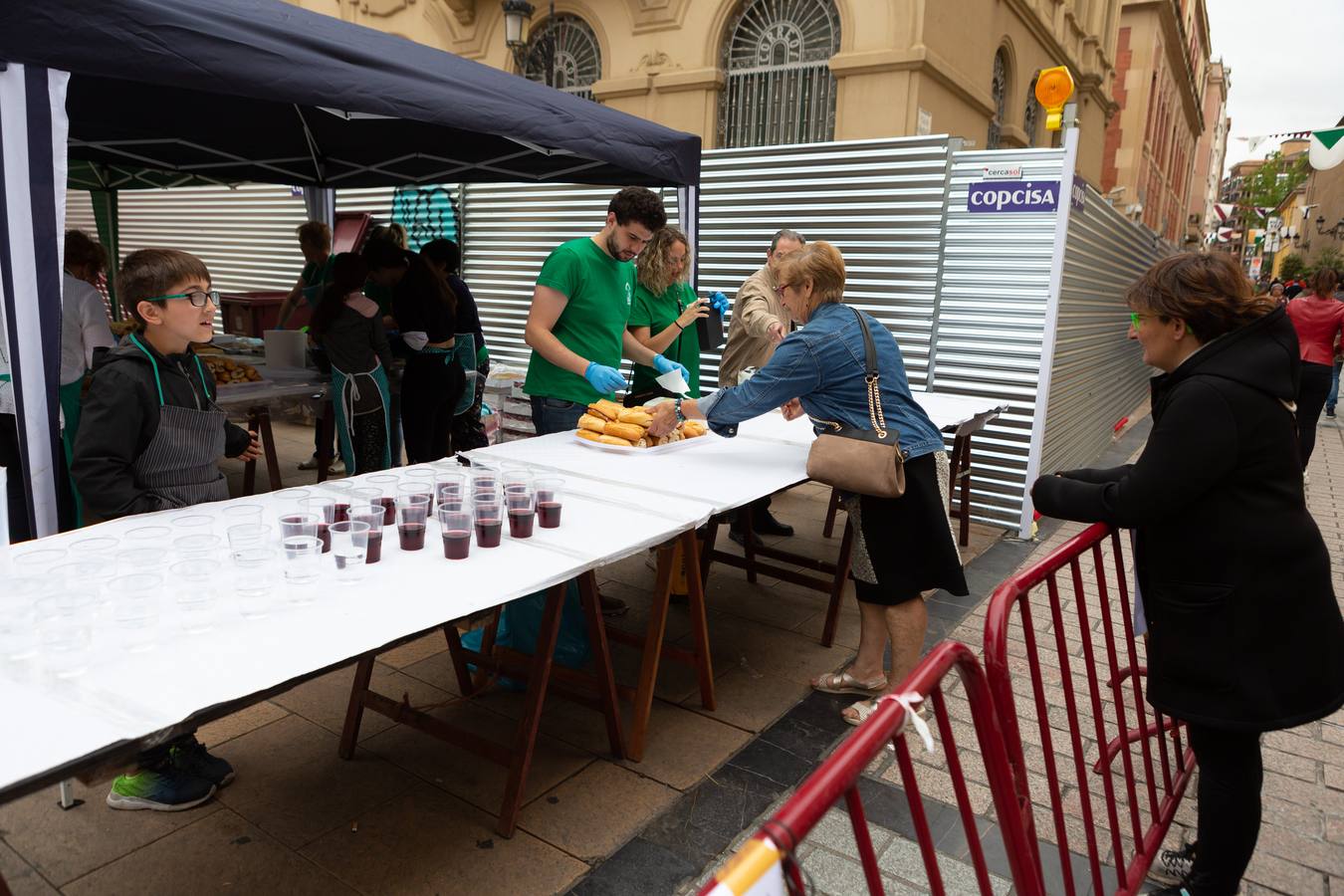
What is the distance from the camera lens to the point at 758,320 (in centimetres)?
489

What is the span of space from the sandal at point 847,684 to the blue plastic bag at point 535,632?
106 cm

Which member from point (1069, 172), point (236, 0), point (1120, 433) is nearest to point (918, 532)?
point (236, 0)

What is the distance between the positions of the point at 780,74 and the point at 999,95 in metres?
4.62

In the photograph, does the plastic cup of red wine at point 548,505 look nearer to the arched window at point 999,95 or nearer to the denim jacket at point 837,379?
the denim jacket at point 837,379

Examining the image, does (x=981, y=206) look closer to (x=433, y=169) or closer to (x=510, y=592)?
(x=433, y=169)

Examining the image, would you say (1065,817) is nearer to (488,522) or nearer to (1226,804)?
(1226,804)

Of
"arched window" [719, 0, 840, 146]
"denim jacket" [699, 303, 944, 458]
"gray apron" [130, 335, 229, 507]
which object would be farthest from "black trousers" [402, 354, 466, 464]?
"arched window" [719, 0, 840, 146]

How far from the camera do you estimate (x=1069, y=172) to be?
227 inches

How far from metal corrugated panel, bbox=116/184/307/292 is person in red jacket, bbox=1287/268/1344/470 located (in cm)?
1112

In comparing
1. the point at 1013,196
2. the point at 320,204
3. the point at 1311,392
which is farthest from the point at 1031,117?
the point at 320,204

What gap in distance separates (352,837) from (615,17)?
1112 cm

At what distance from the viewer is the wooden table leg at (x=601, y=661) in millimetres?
2936

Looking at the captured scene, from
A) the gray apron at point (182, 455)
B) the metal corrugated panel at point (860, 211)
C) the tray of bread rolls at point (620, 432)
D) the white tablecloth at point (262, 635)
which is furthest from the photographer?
the metal corrugated panel at point (860, 211)

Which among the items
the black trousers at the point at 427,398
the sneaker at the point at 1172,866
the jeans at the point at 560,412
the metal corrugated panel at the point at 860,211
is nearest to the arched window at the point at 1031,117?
the metal corrugated panel at the point at 860,211
